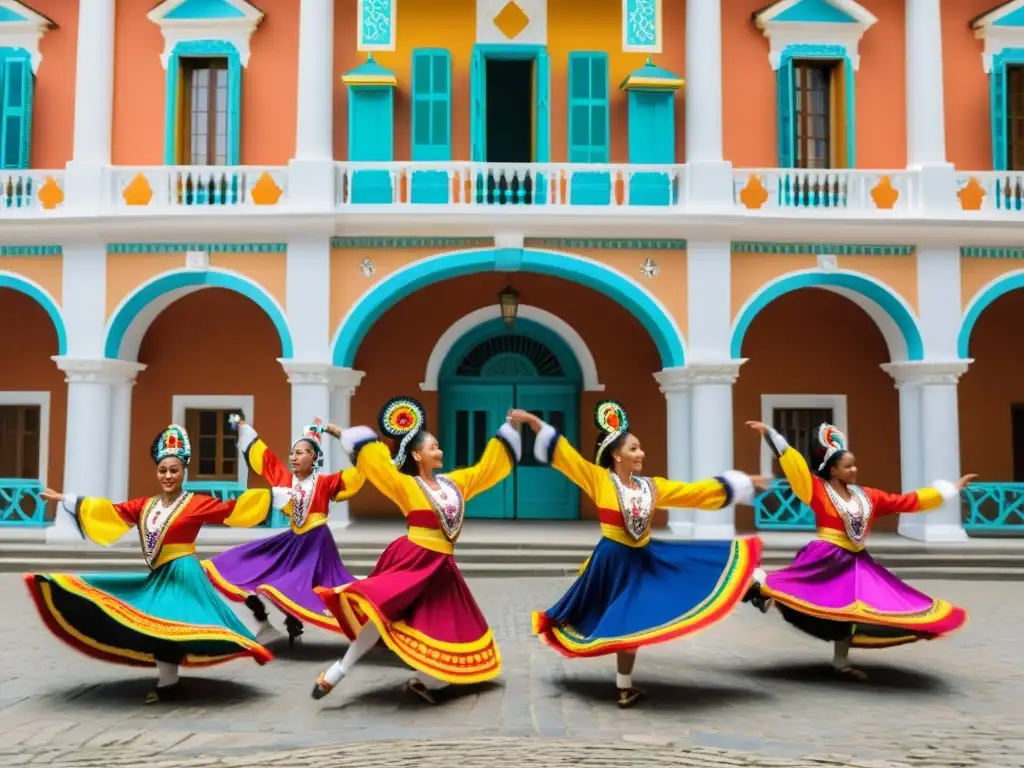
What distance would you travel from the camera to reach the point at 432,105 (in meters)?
14.2

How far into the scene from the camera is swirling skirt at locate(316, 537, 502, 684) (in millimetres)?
5395

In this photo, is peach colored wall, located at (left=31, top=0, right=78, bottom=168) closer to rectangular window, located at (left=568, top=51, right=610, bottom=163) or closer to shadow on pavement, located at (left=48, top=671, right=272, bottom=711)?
rectangular window, located at (left=568, top=51, right=610, bottom=163)

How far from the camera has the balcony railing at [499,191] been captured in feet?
44.0

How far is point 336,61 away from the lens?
14.4 metres

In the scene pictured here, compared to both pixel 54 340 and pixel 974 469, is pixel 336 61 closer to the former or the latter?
pixel 54 340

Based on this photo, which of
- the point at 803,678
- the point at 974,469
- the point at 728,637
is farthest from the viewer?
the point at 974,469

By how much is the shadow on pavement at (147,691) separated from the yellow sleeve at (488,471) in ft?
6.11

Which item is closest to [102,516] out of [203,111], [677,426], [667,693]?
[667,693]

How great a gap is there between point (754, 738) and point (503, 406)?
11544mm

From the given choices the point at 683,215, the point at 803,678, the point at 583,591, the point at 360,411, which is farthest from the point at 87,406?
the point at 803,678

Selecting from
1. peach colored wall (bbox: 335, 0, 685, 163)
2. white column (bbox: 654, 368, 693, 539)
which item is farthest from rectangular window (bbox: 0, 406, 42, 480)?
white column (bbox: 654, 368, 693, 539)

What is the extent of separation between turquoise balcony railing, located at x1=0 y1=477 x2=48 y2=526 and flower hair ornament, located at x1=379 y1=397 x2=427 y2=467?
10356mm

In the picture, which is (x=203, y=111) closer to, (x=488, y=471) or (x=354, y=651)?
(x=488, y=471)

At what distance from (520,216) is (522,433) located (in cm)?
432
